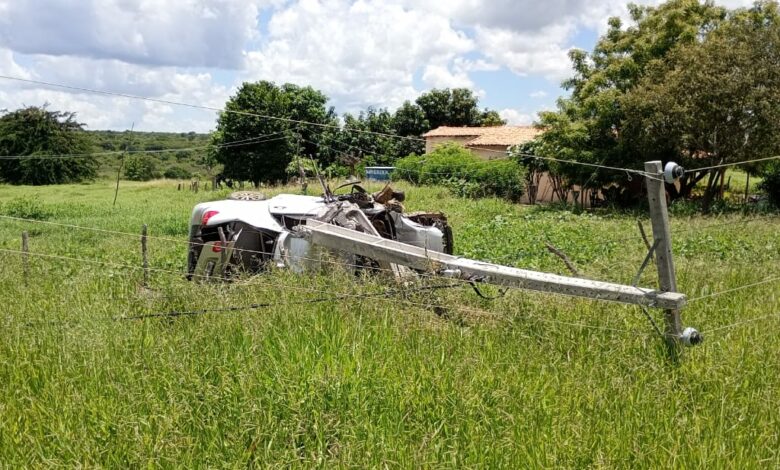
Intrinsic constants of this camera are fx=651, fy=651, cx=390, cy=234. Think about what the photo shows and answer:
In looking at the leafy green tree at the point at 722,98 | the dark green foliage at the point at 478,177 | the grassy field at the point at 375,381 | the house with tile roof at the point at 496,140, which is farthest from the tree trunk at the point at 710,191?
the grassy field at the point at 375,381

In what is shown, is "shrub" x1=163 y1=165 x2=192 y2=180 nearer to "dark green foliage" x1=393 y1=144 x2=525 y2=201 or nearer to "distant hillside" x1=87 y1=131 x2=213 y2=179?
"distant hillside" x1=87 y1=131 x2=213 y2=179

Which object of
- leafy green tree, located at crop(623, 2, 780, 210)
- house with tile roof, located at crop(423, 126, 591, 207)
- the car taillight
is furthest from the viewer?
house with tile roof, located at crop(423, 126, 591, 207)

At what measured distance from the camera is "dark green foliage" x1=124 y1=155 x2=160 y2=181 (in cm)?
6819

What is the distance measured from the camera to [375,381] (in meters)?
4.10

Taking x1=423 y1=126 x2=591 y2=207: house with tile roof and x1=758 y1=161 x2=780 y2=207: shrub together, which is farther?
x1=423 y1=126 x2=591 y2=207: house with tile roof

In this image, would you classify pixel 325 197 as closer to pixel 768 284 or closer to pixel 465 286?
pixel 465 286

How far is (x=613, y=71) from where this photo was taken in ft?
82.8

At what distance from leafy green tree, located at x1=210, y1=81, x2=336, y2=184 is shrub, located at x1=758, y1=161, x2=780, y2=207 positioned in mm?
26846

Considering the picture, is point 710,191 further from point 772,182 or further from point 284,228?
point 284,228

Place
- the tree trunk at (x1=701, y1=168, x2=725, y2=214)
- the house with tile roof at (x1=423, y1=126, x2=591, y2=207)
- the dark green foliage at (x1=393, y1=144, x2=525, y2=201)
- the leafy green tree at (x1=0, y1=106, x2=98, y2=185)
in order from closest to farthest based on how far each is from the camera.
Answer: the tree trunk at (x1=701, y1=168, x2=725, y2=214), the dark green foliage at (x1=393, y1=144, x2=525, y2=201), the house with tile roof at (x1=423, y1=126, x2=591, y2=207), the leafy green tree at (x1=0, y1=106, x2=98, y2=185)

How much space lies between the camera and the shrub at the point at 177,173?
71.4 meters

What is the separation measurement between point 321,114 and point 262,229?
43787mm

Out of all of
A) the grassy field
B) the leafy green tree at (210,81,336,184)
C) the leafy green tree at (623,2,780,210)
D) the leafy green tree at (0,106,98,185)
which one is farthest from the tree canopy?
the leafy green tree at (0,106,98,185)

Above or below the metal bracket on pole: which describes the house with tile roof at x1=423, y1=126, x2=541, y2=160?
above
